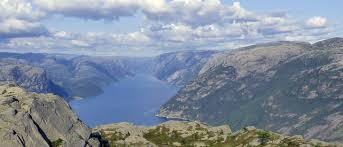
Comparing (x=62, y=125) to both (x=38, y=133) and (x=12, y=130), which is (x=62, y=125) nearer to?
(x=38, y=133)

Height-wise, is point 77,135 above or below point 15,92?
below

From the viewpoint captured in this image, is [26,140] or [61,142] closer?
[26,140]

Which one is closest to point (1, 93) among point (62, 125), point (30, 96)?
point (30, 96)

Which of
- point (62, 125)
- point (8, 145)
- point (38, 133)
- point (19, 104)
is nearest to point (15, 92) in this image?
point (19, 104)

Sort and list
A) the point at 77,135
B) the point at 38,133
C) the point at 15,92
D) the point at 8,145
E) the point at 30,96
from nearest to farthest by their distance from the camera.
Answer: the point at 8,145 → the point at 38,133 → the point at 77,135 → the point at 30,96 → the point at 15,92

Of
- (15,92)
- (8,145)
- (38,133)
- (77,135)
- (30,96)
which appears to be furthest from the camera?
(15,92)

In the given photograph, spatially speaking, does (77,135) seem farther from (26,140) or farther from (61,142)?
(26,140)
